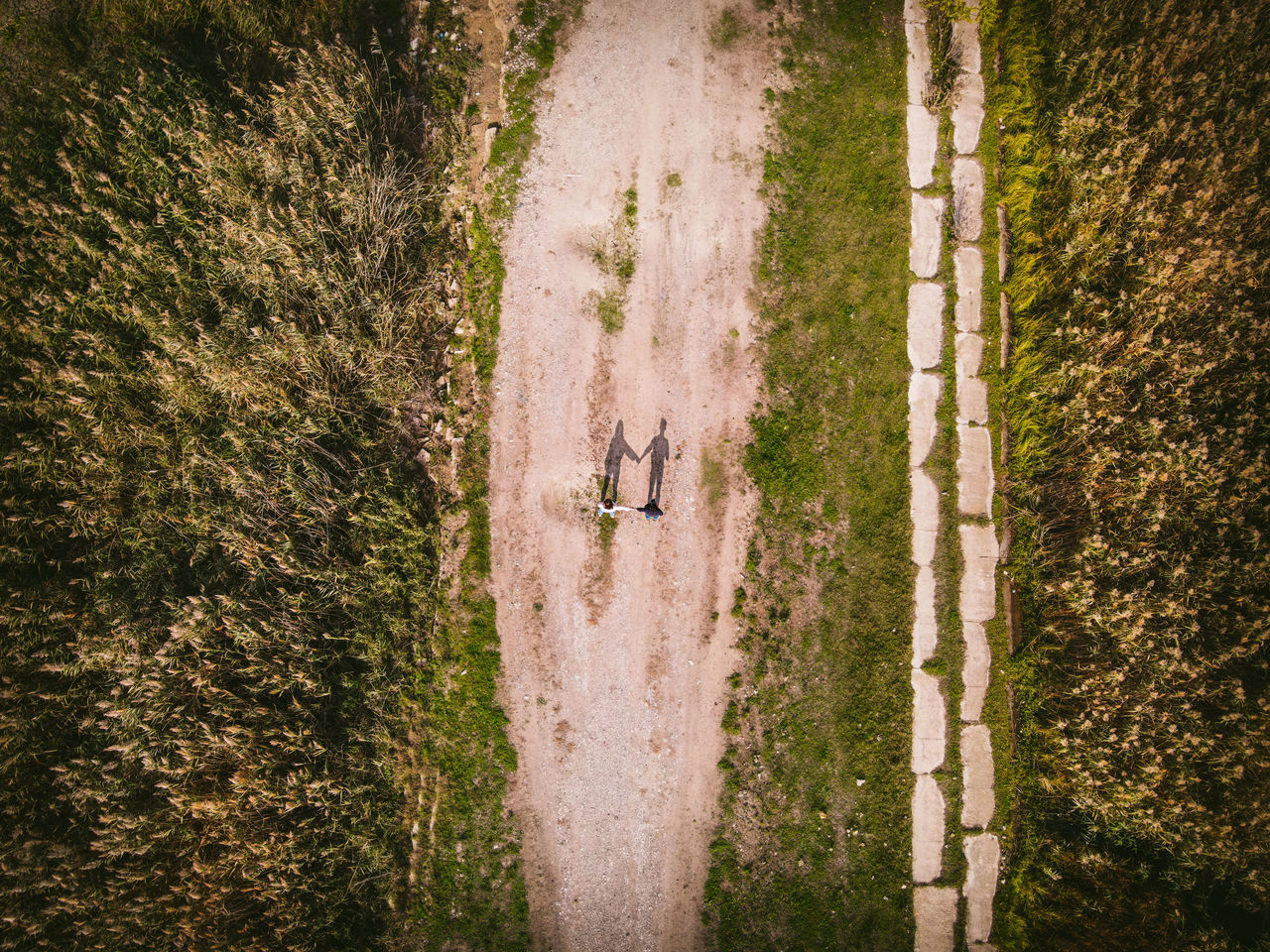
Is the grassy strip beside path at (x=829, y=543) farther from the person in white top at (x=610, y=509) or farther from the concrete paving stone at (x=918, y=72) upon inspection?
the person in white top at (x=610, y=509)

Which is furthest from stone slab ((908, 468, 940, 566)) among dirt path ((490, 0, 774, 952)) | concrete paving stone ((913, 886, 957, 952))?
concrete paving stone ((913, 886, 957, 952))

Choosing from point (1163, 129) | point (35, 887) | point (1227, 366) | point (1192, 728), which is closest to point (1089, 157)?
point (1163, 129)

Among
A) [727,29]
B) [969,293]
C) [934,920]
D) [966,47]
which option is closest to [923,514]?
[969,293]

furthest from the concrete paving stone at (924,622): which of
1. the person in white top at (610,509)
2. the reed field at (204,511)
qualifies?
the reed field at (204,511)

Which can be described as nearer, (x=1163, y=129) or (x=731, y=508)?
(x=1163, y=129)

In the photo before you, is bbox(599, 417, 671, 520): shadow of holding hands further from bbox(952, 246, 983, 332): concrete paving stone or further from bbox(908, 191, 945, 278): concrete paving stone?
bbox(952, 246, 983, 332): concrete paving stone

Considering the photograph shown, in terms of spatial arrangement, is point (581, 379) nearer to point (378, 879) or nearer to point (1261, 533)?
point (378, 879)
